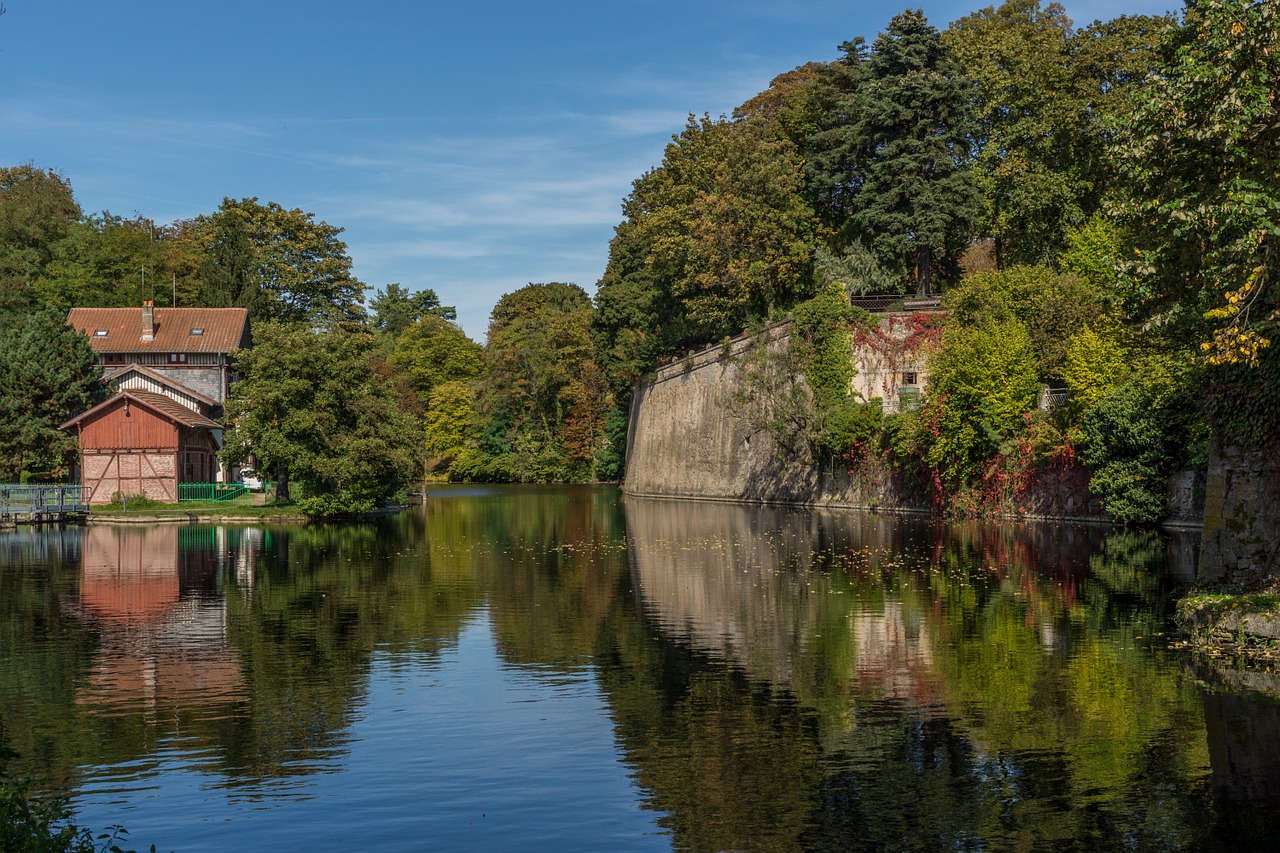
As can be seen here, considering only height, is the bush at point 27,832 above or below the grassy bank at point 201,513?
below

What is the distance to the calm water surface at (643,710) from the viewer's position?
1129cm

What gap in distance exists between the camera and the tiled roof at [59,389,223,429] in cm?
5762

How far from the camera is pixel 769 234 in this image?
63281mm

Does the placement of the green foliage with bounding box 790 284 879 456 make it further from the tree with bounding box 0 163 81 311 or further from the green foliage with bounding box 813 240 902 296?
the tree with bounding box 0 163 81 311

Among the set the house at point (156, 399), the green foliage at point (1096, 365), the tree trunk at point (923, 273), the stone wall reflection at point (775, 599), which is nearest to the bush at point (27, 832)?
the stone wall reflection at point (775, 599)

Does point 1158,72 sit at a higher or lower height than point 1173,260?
higher

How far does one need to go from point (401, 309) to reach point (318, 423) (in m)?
91.1

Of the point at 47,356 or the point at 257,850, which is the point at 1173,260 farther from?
the point at 47,356

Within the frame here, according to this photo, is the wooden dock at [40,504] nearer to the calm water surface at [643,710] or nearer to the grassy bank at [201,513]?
the grassy bank at [201,513]

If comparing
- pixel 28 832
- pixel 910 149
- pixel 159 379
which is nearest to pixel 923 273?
pixel 910 149

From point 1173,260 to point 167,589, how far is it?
22501 millimetres

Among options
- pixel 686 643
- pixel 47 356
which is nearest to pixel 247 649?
pixel 686 643

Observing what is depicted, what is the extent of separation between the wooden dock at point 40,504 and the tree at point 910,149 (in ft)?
129

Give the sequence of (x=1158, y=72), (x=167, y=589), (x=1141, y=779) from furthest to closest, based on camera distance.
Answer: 1. (x=167, y=589)
2. (x=1158, y=72)
3. (x=1141, y=779)
